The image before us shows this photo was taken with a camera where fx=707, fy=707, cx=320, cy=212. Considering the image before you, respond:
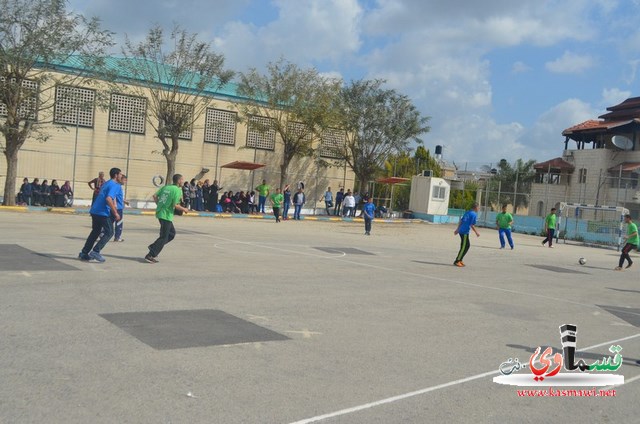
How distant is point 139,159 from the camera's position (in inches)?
1454

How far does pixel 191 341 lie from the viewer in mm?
7320

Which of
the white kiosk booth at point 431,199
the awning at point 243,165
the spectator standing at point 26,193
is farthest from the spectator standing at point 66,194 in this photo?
the white kiosk booth at point 431,199

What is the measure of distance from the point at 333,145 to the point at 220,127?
27.1 ft

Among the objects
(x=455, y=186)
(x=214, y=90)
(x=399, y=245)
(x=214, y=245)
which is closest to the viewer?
(x=214, y=245)

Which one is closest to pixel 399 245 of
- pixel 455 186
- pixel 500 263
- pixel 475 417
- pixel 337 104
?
pixel 500 263

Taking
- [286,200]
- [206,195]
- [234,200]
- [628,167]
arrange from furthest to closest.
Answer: [628,167]
[234,200]
[206,195]
[286,200]

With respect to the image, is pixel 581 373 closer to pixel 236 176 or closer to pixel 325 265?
pixel 325 265

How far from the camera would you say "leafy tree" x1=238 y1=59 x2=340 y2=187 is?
40.7 m

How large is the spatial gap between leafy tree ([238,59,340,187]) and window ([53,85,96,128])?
28.9ft

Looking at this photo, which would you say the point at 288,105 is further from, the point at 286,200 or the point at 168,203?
the point at 168,203

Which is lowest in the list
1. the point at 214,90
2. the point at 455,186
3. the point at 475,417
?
the point at 475,417

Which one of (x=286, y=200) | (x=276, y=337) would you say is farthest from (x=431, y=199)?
(x=276, y=337)

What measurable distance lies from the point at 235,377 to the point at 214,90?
3391 centimetres

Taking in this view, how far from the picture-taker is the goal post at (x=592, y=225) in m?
33.5
